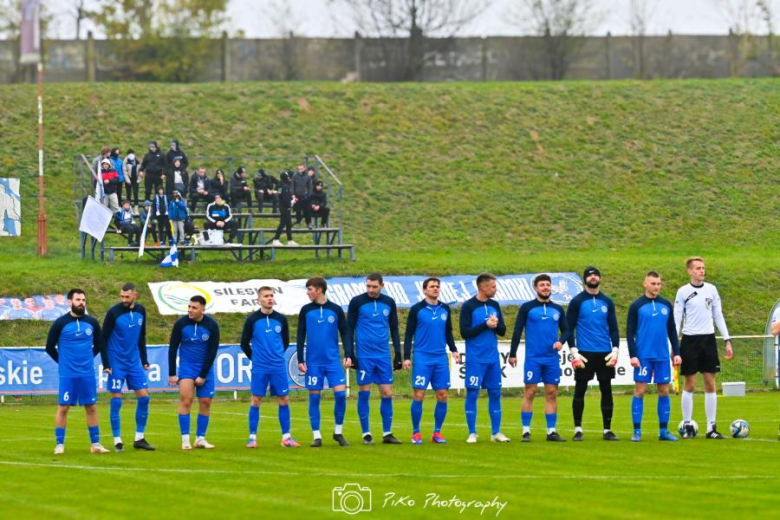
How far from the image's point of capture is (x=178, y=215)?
120 feet

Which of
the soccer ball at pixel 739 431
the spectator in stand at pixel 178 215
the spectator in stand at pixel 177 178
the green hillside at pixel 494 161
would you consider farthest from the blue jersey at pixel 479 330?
the spectator in stand at pixel 177 178

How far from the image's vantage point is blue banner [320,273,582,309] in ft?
114

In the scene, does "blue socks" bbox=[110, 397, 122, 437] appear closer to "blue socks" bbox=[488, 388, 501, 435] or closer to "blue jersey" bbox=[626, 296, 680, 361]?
"blue socks" bbox=[488, 388, 501, 435]

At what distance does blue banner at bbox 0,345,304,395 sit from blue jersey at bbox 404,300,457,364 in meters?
9.95

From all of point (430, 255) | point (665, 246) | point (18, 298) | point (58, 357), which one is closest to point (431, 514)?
point (58, 357)

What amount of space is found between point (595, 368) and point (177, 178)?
23.3m

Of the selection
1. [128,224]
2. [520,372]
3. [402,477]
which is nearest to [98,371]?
[520,372]

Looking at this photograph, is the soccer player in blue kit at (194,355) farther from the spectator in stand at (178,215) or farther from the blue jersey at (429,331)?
the spectator in stand at (178,215)

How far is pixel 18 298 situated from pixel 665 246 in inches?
888

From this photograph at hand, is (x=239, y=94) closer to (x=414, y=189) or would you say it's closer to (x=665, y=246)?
(x=414, y=189)

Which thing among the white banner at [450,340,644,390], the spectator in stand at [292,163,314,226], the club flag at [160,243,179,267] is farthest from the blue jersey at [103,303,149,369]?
the spectator in stand at [292,163,314,226]

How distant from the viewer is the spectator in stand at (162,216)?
3641 cm

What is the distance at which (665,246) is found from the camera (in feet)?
148

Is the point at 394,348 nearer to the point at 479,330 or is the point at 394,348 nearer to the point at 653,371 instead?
the point at 479,330
